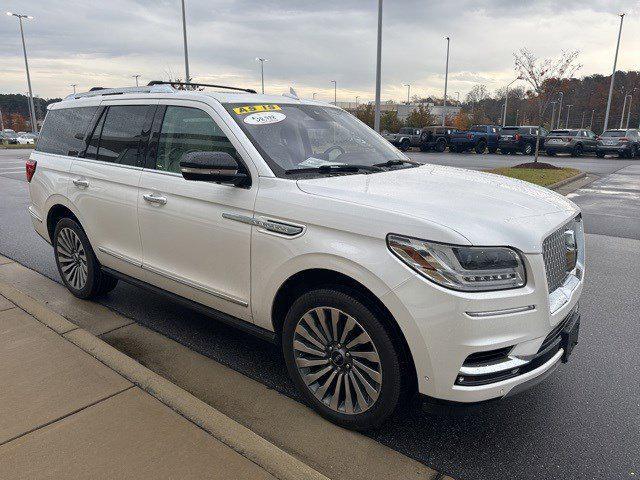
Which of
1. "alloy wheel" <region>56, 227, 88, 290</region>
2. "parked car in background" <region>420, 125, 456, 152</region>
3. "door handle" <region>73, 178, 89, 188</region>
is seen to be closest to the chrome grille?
"door handle" <region>73, 178, 89, 188</region>

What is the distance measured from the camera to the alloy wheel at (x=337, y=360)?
2.65 meters

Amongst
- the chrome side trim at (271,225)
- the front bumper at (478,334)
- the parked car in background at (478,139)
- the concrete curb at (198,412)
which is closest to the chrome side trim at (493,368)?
the front bumper at (478,334)

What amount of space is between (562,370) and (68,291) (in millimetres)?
4492

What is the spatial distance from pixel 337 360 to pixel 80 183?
2.91 meters

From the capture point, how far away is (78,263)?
4.76 m

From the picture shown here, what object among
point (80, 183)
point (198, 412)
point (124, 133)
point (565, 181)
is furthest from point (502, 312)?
point (565, 181)

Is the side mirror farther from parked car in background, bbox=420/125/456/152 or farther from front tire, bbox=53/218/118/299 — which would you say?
parked car in background, bbox=420/125/456/152

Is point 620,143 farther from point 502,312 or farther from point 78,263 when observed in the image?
point 502,312

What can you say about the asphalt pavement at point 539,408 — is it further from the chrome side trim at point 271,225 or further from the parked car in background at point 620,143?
the parked car in background at point 620,143

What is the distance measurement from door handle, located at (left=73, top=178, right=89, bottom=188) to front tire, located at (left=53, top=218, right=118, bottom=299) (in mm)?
396

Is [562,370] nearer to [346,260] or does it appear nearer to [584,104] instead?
[346,260]

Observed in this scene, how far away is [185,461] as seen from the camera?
2428 millimetres

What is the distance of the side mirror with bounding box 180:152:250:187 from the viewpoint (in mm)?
2984

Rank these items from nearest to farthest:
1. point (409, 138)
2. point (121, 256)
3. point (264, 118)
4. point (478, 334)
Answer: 1. point (478, 334)
2. point (264, 118)
3. point (121, 256)
4. point (409, 138)
